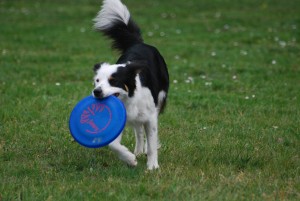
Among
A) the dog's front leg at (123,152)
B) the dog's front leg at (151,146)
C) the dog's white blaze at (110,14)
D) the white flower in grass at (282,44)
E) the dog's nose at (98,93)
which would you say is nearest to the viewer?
the dog's nose at (98,93)

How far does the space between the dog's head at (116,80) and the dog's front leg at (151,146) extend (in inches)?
21.7

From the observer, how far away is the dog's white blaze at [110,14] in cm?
702

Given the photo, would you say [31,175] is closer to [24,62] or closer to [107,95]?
[107,95]

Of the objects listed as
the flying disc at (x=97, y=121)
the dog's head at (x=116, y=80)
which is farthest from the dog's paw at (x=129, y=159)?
the dog's head at (x=116, y=80)

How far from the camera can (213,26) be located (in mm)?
16141

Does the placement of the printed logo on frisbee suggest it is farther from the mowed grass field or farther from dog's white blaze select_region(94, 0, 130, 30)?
dog's white blaze select_region(94, 0, 130, 30)

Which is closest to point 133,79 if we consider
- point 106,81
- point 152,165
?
point 106,81

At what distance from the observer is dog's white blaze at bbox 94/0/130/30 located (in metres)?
7.02

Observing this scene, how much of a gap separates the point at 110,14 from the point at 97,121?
1803 mm

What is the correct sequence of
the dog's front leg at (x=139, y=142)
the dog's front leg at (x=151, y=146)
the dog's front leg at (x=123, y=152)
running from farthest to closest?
the dog's front leg at (x=139, y=142)
the dog's front leg at (x=151, y=146)
the dog's front leg at (x=123, y=152)

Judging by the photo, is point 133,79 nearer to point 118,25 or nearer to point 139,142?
point 139,142

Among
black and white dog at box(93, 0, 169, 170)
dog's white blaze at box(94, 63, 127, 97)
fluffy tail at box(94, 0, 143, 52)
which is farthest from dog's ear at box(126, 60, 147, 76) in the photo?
fluffy tail at box(94, 0, 143, 52)

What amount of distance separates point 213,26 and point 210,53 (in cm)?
378

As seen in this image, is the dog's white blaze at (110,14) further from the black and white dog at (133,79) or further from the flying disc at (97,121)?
the flying disc at (97,121)
